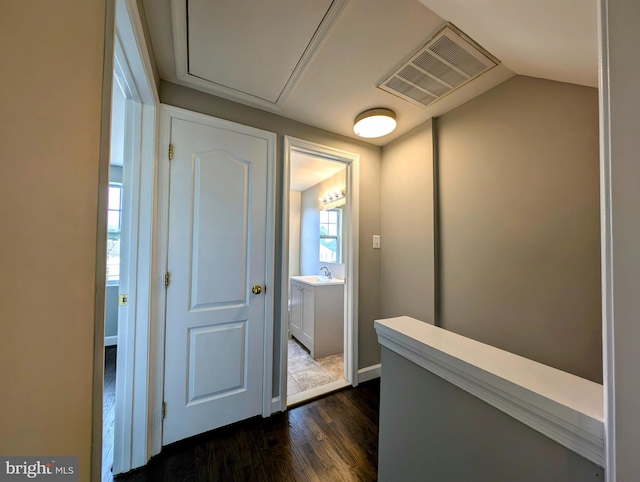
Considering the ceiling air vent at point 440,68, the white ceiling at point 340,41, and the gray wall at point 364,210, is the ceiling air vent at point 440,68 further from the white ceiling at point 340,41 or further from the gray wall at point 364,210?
the gray wall at point 364,210

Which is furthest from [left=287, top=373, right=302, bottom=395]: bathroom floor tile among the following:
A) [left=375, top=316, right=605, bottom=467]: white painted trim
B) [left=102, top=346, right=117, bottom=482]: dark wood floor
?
[left=375, top=316, right=605, bottom=467]: white painted trim

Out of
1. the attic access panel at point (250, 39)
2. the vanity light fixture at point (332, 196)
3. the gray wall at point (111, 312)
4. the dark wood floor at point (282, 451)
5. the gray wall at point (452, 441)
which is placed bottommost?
the dark wood floor at point (282, 451)

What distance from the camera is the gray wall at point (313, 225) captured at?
11.7ft

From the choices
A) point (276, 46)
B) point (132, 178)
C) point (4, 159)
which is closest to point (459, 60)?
point (276, 46)

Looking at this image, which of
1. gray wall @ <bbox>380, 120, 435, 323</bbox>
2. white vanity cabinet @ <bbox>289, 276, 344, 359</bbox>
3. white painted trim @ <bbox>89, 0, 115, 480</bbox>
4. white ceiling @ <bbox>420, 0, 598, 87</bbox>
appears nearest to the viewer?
white painted trim @ <bbox>89, 0, 115, 480</bbox>

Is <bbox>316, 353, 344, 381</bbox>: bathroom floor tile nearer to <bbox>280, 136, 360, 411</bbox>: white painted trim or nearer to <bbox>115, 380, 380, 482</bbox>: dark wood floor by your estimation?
<bbox>280, 136, 360, 411</bbox>: white painted trim

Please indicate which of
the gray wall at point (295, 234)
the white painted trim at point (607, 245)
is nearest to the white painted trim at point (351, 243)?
the white painted trim at point (607, 245)

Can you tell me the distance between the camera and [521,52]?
1229 mm

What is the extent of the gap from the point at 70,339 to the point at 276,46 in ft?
4.98

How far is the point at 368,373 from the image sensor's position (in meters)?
2.34

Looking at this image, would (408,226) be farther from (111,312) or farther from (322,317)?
(111,312)

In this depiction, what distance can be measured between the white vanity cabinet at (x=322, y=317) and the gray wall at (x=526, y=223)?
1.31m

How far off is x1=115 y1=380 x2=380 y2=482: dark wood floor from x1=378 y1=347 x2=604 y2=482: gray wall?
0.52m

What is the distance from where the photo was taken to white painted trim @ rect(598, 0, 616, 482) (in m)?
0.39
